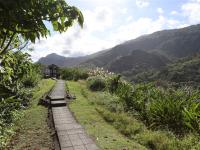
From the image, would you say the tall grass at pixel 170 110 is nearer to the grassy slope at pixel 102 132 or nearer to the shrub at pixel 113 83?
the grassy slope at pixel 102 132

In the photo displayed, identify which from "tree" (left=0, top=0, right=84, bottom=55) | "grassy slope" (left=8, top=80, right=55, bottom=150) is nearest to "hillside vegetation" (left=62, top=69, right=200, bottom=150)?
"grassy slope" (left=8, top=80, right=55, bottom=150)

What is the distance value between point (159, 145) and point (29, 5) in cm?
625

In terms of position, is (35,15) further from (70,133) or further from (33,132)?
(33,132)

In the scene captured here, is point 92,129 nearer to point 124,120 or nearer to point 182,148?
point 124,120

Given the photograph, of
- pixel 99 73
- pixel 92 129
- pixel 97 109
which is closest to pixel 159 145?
pixel 92 129

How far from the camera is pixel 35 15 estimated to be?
7.90 feet

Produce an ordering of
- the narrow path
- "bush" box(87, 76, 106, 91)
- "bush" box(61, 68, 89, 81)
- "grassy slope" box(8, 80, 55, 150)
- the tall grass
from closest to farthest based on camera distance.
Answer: the narrow path < "grassy slope" box(8, 80, 55, 150) < the tall grass < "bush" box(87, 76, 106, 91) < "bush" box(61, 68, 89, 81)

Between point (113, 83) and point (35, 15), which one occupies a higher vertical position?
point (35, 15)

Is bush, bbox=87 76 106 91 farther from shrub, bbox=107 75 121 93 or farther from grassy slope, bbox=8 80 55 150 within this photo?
grassy slope, bbox=8 80 55 150

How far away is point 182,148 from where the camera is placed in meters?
7.09

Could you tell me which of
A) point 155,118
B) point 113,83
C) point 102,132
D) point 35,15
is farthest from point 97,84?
point 35,15

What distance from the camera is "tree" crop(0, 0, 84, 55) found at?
2209 mm

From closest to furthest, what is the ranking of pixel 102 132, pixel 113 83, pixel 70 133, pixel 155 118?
pixel 70 133 → pixel 102 132 → pixel 155 118 → pixel 113 83

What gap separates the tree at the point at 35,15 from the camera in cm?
221
